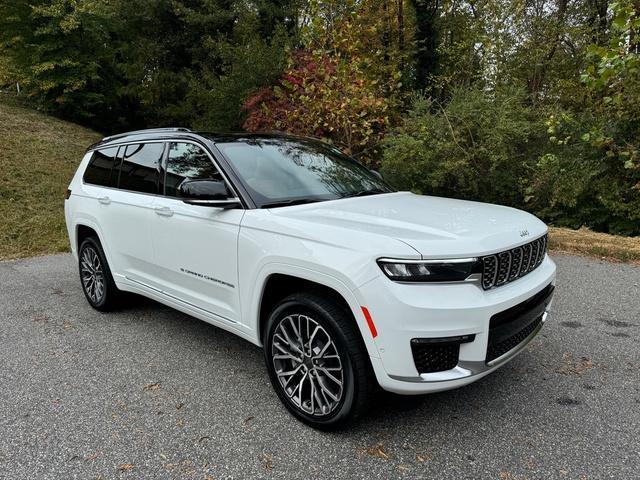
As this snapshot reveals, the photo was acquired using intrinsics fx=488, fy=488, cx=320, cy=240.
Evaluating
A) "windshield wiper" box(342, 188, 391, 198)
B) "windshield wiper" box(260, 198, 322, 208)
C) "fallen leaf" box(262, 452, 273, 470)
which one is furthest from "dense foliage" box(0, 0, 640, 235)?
"fallen leaf" box(262, 452, 273, 470)

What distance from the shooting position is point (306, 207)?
3199 mm

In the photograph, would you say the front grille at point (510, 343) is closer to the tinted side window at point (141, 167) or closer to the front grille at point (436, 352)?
the front grille at point (436, 352)

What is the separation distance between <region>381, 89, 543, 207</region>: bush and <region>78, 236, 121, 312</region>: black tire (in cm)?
569

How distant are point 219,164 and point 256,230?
72 centimetres

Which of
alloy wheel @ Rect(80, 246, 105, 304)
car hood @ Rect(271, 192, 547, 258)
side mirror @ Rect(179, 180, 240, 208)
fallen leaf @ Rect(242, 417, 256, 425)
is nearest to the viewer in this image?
car hood @ Rect(271, 192, 547, 258)

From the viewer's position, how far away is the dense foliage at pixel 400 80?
851 centimetres

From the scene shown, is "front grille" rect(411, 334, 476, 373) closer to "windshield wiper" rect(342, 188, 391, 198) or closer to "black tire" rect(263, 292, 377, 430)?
"black tire" rect(263, 292, 377, 430)

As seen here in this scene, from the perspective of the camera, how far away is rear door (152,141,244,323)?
10.8ft

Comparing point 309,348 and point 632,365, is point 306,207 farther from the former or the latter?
point 632,365

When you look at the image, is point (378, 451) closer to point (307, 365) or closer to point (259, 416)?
point (307, 365)

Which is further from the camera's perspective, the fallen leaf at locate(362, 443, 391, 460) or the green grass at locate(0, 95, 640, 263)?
the green grass at locate(0, 95, 640, 263)

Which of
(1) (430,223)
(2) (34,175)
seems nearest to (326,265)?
(1) (430,223)

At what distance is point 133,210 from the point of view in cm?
421

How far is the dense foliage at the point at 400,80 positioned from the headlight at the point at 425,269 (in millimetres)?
4544
